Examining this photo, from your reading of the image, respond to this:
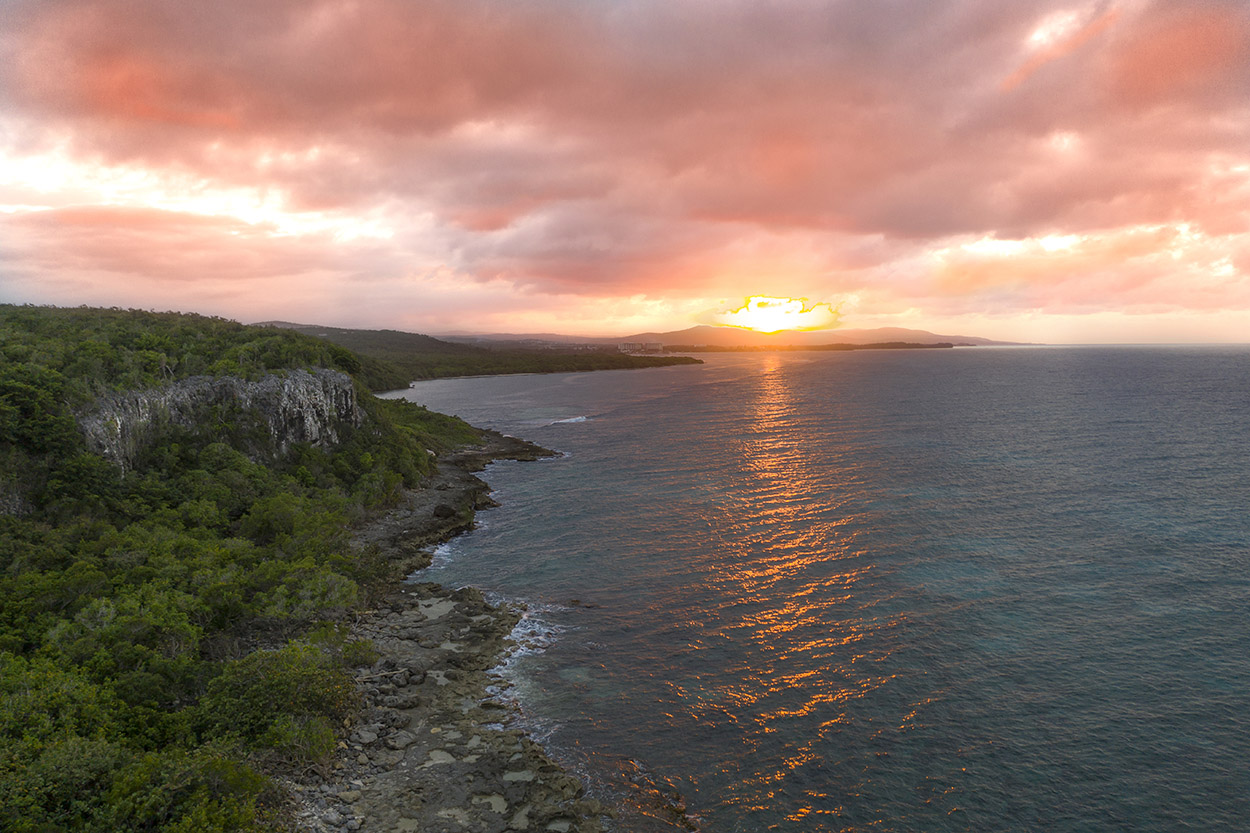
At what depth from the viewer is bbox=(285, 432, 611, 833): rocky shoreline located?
70.9 feet

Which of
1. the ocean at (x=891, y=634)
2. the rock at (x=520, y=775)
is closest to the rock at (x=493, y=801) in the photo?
the rock at (x=520, y=775)

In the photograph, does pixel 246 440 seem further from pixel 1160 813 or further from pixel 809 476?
pixel 1160 813

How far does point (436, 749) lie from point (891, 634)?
1041 inches

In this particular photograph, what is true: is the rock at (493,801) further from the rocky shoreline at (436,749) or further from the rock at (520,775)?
the rock at (520,775)

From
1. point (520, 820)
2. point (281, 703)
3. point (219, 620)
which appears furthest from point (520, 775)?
point (219, 620)

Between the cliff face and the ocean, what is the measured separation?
71.2 feet

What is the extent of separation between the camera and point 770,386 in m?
198

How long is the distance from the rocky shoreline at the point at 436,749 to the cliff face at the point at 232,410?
1043 inches

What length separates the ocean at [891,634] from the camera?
23750mm

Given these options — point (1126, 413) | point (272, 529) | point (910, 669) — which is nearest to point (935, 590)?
point (910, 669)

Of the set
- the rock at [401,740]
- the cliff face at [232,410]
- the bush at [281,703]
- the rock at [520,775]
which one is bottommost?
the rock at [520,775]

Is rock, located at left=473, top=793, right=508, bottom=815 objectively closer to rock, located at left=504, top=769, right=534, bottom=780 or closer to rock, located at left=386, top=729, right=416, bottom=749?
rock, located at left=504, top=769, right=534, bottom=780

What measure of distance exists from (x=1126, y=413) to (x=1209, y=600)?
94787 millimetres

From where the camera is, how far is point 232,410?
58469 mm
